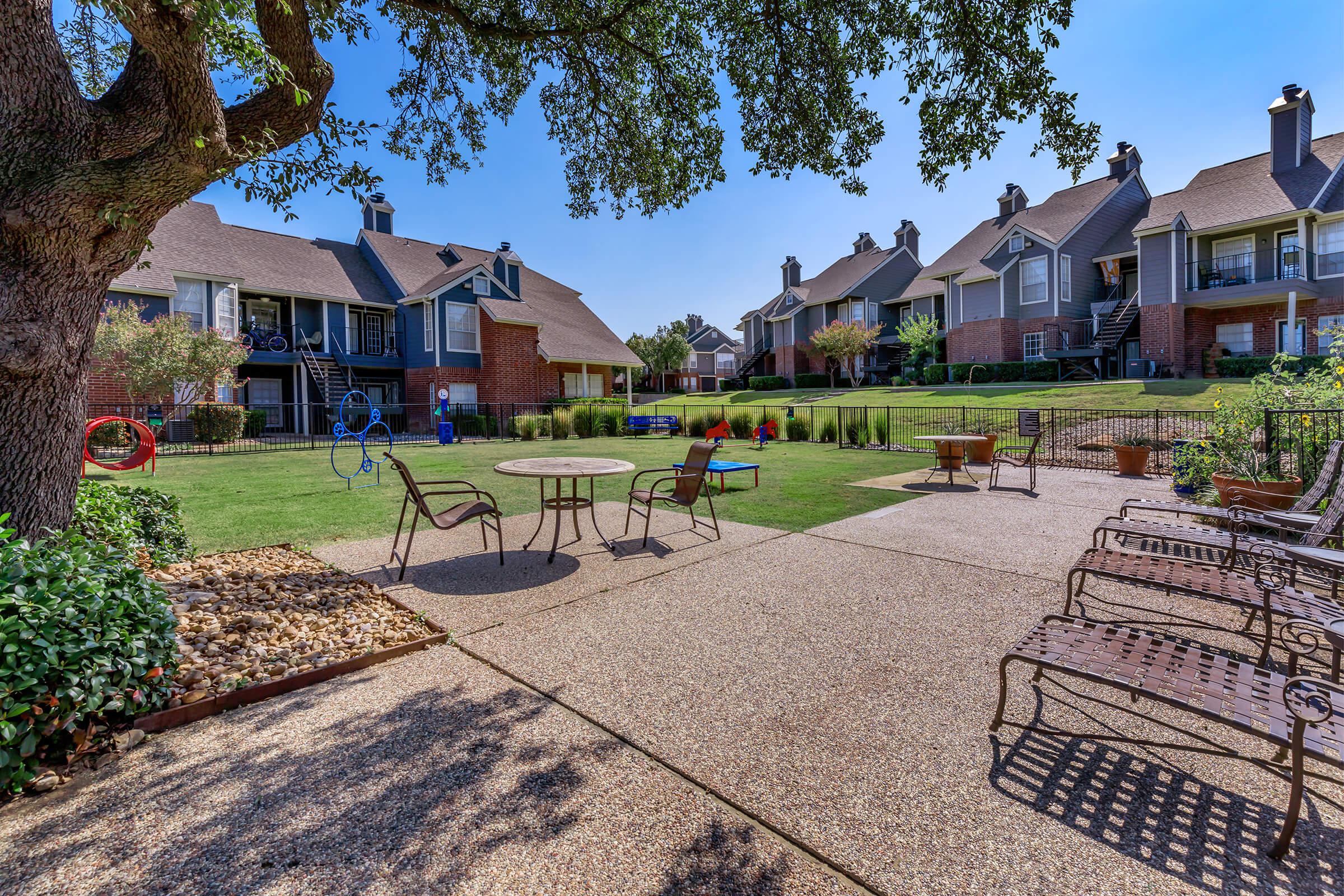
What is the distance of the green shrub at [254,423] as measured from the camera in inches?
799

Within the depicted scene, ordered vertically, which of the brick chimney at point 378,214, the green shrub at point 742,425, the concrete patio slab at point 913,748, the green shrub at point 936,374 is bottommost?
the concrete patio slab at point 913,748

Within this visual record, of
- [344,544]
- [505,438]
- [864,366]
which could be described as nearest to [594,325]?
[505,438]

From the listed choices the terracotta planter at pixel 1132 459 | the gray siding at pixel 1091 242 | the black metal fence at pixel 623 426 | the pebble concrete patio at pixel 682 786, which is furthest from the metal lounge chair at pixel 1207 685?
the gray siding at pixel 1091 242

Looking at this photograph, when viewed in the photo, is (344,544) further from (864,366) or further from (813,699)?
(864,366)

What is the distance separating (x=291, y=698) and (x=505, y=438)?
65.5 ft

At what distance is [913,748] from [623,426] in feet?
71.7

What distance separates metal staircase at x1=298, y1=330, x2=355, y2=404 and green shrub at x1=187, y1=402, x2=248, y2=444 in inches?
160

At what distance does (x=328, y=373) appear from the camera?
2475 cm

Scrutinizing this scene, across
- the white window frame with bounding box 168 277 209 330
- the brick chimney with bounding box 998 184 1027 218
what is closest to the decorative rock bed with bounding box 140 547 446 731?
the white window frame with bounding box 168 277 209 330

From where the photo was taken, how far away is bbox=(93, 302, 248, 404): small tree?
1667 centimetres

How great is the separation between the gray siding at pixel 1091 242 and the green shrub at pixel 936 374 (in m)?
5.78

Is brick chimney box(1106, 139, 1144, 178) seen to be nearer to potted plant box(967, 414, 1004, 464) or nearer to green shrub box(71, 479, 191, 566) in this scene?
potted plant box(967, 414, 1004, 464)

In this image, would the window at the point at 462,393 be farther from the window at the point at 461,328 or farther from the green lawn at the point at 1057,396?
the green lawn at the point at 1057,396

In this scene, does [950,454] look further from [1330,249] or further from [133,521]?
[1330,249]
